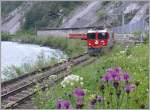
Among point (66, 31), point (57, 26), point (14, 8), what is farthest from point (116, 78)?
point (14, 8)

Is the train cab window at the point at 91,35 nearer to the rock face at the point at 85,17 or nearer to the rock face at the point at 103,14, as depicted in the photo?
the rock face at the point at 103,14

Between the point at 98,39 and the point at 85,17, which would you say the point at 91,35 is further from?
the point at 85,17

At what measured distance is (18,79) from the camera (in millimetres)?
17016

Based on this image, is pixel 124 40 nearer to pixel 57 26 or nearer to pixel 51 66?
pixel 51 66

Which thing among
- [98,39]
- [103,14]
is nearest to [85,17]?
[103,14]

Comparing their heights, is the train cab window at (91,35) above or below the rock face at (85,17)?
below

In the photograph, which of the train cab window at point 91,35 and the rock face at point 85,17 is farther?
the rock face at point 85,17

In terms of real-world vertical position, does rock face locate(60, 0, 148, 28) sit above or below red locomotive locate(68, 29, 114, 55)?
above

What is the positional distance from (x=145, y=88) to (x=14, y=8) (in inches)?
3171

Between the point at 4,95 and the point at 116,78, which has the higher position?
the point at 116,78

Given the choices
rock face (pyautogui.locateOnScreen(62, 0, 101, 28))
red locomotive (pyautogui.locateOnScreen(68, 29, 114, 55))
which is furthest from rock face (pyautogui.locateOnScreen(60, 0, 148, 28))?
red locomotive (pyautogui.locateOnScreen(68, 29, 114, 55))

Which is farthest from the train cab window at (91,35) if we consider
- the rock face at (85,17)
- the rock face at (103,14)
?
the rock face at (85,17)

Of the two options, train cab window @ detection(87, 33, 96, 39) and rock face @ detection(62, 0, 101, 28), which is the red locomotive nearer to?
train cab window @ detection(87, 33, 96, 39)

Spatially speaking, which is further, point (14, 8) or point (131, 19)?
point (14, 8)
